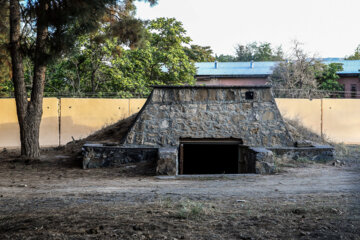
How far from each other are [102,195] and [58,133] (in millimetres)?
11486

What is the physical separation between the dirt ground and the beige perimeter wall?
7.75m

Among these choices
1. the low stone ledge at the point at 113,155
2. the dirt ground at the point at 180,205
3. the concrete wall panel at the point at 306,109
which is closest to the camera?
the dirt ground at the point at 180,205

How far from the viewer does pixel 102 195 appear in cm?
630

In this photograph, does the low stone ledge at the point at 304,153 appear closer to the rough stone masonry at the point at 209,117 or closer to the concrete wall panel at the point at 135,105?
the rough stone masonry at the point at 209,117

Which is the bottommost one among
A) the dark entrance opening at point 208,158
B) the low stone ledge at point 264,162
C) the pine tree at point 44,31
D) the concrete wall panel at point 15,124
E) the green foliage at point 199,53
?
the dark entrance opening at point 208,158

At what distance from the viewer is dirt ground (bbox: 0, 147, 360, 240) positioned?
12.6 feet

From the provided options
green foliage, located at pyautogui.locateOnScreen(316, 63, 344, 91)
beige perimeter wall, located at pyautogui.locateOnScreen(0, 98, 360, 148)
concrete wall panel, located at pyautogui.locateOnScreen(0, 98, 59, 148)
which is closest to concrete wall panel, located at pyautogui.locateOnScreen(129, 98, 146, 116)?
beige perimeter wall, located at pyautogui.locateOnScreen(0, 98, 360, 148)

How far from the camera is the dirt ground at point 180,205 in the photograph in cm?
383

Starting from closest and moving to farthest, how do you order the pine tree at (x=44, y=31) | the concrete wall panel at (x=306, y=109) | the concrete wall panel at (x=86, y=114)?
the pine tree at (x=44, y=31)
the concrete wall panel at (x=86, y=114)
the concrete wall panel at (x=306, y=109)

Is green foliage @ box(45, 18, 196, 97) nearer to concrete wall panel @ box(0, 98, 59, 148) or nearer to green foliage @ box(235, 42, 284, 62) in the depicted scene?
concrete wall panel @ box(0, 98, 59, 148)

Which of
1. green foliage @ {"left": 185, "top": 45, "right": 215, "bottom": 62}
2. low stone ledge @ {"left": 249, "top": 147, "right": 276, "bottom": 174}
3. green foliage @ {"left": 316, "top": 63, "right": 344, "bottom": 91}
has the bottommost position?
low stone ledge @ {"left": 249, "top": 147, "right": 276, "bottom": 174}

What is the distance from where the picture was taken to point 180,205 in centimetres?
510

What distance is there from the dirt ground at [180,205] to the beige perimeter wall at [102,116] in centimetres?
775

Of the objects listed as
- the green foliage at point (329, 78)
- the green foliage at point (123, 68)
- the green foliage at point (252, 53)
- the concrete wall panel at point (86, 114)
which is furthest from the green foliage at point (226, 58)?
the concrete wall panel at point (86, 114)
